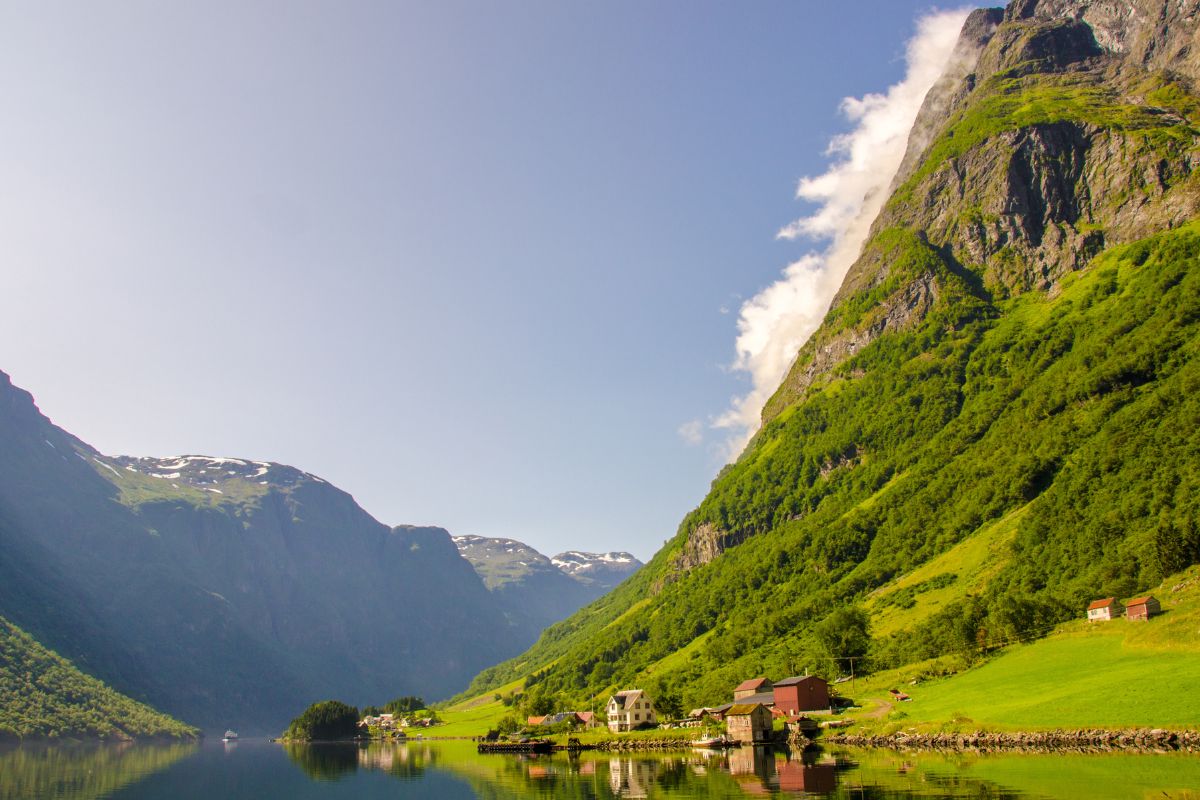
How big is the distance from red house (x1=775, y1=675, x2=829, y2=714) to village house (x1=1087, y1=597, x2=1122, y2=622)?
4054 centimetres

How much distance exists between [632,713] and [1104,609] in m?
88.5

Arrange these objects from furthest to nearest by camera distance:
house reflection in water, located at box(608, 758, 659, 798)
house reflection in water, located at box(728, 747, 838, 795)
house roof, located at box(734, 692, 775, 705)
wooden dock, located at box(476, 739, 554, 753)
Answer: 1. wooden dock, located at box(476, 739, 554, 753)
2. house roof, located at box(734, 692, 775, 705)
3. house reflection in water, located at box(608, 758, 659, 798)
4. house reflection in water, located at box(728, 747, 838, 795)

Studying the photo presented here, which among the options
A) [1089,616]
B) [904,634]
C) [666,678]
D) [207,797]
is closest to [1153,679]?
[1089,616]

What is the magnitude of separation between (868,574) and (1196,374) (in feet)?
266

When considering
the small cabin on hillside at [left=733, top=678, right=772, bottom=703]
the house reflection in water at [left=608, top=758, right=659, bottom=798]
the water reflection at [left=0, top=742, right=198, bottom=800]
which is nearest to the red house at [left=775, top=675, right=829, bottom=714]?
the small cabin on hillside at [left=733, top=678, right=772, bottom=703]

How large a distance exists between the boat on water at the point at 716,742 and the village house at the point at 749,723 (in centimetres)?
105

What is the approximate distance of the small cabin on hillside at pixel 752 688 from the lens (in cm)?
14275

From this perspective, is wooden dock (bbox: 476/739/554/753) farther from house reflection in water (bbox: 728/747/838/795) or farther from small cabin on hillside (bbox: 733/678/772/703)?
house reflection in water (bbox: 728/747/838/795)

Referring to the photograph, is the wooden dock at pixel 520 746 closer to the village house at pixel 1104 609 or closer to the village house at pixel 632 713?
the village house at pixel 632 713

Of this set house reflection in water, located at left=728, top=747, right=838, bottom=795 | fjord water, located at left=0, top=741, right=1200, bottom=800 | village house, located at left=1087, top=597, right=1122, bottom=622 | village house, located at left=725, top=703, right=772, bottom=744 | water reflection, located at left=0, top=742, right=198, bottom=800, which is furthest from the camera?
village house, located at left=725, top=703, right=772, bottom=744

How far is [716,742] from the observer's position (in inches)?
4542

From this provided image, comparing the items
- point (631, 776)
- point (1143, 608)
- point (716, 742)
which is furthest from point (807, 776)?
point (1143, 608)

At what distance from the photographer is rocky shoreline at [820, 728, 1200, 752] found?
64.0m

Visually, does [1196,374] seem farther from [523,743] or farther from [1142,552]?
[523,743]
